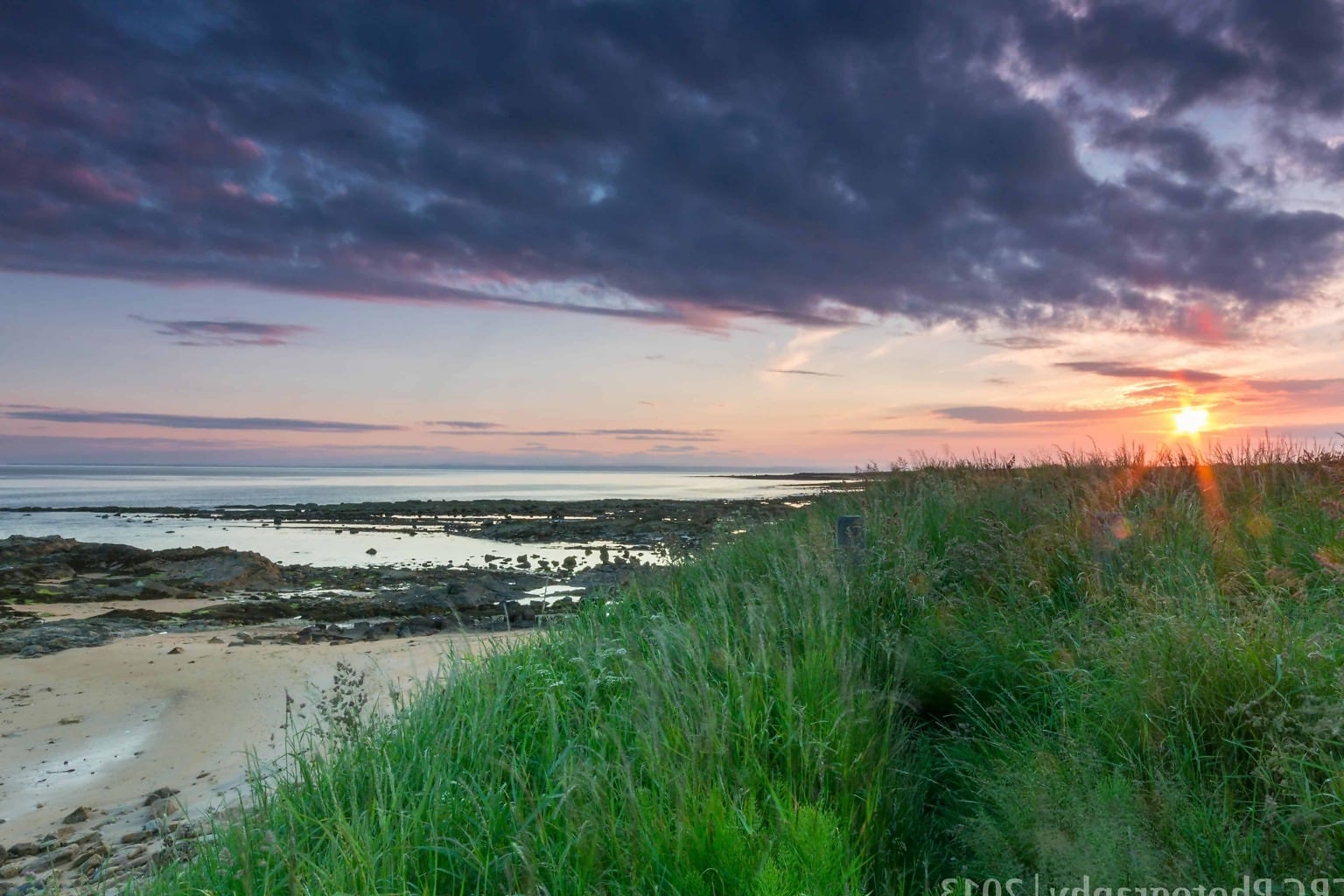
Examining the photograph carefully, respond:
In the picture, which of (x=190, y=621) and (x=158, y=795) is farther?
(x=190, y=621)

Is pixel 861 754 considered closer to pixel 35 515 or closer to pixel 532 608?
pixel 532 608

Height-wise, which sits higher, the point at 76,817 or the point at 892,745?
the point at 892,745

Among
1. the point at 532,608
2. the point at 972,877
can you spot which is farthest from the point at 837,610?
the point at 532,608

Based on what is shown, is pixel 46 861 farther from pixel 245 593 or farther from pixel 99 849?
pixel 245 593

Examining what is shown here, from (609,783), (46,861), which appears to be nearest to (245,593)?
(46,861)

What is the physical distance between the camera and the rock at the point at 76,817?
20.9ft

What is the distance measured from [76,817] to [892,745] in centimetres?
614

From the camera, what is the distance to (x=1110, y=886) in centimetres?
317

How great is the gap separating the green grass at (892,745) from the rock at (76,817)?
247cm

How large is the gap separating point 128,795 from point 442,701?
11.7ft

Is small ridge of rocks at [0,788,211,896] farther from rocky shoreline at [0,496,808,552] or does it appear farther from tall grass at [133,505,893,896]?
rocky shoreline at [0,496,808,552]

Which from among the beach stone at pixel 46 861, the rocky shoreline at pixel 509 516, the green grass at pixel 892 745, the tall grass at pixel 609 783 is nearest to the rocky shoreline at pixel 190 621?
the beach stone at pixel 46 861

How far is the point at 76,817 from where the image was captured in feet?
21.0

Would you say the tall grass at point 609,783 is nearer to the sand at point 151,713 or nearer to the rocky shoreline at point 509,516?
the sand at point 151,713
